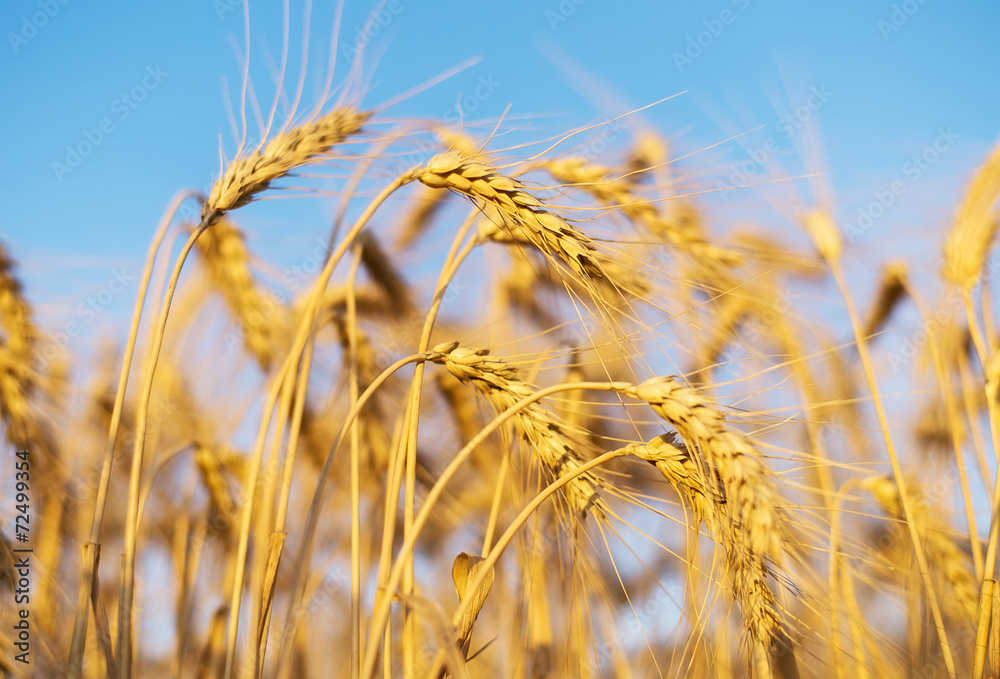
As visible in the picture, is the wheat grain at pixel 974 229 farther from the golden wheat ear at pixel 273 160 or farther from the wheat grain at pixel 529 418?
the golden wheat ear at pixel 273 160

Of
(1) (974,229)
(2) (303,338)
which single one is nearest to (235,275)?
(2) (303,338)

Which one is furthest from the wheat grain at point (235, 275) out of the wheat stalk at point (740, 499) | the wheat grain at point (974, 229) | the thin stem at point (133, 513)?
the wheat grain at point (974, 229)

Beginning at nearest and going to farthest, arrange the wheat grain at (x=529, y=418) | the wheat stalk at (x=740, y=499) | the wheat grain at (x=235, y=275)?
the wheat stalk at (x=740, y=499)
the wheat grain at (x=529, y=418)
the wheat grain at (x=235, y=275)

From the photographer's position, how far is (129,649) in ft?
3.85

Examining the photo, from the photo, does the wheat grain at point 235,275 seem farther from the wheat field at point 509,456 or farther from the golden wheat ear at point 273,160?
the golden wheat ear at point 273,160

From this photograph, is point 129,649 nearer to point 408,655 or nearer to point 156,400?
point 408,655

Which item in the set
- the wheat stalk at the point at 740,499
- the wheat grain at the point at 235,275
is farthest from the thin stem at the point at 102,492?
the wheat stalk at the point at 740,499

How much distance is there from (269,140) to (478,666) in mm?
3039

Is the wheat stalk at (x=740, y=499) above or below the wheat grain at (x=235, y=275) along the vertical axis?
below

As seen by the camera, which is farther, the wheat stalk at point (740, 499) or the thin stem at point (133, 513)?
the thin stem at point (133, 513)

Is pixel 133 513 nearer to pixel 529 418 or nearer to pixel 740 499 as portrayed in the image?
pixel 529 418

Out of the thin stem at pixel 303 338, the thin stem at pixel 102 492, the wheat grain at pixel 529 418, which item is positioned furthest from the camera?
the thin stem at pixel 303 338

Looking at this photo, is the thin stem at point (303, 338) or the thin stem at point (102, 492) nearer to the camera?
the thin stem at point (102, 492)

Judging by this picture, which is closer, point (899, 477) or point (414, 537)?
point (414, 537)
